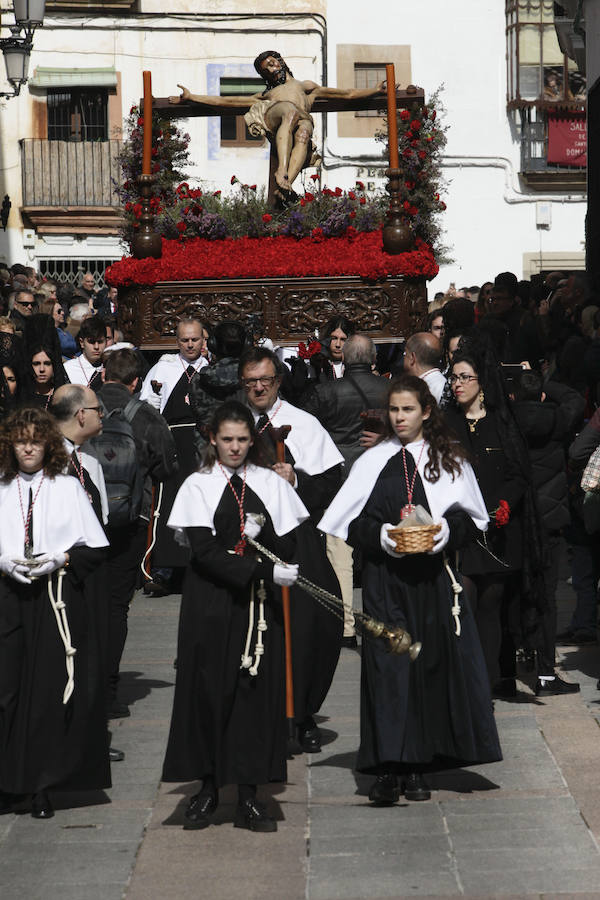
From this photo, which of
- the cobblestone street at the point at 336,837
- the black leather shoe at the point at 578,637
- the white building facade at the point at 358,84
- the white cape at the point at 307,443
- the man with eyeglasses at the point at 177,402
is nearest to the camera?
the cobblestone street at the point at 336,837

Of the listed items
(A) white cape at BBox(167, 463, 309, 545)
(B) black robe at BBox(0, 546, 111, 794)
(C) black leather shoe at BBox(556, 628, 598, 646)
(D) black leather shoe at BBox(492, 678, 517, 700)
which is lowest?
(D) black leather shoe at BBox(492, 678, 517, 700)

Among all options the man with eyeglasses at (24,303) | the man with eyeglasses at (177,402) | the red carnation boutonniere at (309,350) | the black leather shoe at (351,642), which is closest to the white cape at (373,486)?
the black leather shoe at (351,642)

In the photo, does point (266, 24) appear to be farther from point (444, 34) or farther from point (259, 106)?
point (259, 106)

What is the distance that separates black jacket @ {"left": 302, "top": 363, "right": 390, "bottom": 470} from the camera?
1001 centimetres

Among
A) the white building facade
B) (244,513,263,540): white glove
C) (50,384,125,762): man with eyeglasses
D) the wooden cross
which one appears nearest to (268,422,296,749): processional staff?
(244,513,263,540): white glove

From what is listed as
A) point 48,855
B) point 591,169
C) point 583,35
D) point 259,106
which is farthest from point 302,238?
point 48,855

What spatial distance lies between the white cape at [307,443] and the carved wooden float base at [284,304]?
4.29 meters

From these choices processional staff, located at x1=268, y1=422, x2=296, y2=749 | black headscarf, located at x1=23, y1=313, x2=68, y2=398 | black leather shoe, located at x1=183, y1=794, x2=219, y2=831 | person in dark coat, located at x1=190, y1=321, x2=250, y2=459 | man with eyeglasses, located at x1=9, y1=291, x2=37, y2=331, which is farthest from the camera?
man with eyeglasses, located at x1=9, y1=291, x2=37, y2=331

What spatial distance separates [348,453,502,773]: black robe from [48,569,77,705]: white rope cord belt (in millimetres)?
1158

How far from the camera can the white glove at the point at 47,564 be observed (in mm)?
6414

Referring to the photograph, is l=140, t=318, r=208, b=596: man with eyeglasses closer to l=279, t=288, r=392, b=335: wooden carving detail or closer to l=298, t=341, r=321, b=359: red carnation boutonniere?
l=298, t=341, r=321, b=359: red carnation boutonniere

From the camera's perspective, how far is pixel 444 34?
91.2 feet

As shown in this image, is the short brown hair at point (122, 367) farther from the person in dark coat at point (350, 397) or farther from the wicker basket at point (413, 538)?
the wicker basket at point (413, 538)

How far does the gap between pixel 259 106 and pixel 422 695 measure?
720 centimetres
